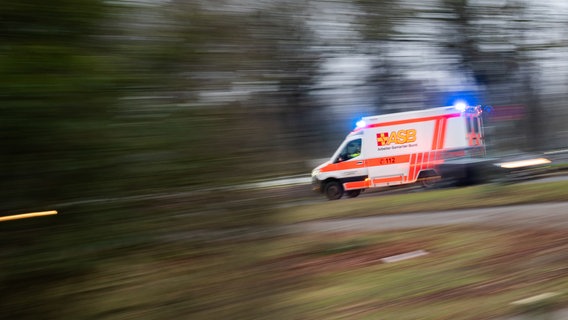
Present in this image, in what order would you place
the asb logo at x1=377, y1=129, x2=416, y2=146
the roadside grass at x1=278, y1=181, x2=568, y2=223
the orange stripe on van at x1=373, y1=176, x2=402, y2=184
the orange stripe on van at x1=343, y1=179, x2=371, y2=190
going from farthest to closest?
1. the orange stripe on van at x1=343, y1=179, x2=371, y2=190
2. the orange stripe on van at x1=373, y1=176, x2=402, y2=184
3. the asb logo at x1=377, y1=129, x2=416, y2=146
4. the roadside grass at x1=278, y1=181, x2=568, y2=223

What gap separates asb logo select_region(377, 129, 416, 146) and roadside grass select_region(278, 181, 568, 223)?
152cm

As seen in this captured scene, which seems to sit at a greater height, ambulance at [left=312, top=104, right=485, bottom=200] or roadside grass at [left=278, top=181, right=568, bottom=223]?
ambulance at [left=312, top=104, right=485, bottom=200]

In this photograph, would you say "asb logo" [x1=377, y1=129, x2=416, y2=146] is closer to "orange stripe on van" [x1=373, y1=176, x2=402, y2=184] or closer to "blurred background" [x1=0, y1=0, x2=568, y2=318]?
"orange stripe on van" [x1=373, y1=176, x2=402, y2=184]

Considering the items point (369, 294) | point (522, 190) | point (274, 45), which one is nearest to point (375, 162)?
point (522, 190)

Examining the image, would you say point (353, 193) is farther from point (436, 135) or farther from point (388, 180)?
point (436, 135)

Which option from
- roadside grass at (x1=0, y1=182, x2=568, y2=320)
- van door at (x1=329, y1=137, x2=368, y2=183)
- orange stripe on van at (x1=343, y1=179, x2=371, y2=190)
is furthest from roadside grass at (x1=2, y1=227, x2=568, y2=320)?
orange stripe on van at (x1=343, y1=179, x2=371, y2=190)

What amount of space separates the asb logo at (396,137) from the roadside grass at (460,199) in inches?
59.9

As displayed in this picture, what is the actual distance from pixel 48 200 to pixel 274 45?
5.69 ft

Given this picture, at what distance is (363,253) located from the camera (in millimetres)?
7633

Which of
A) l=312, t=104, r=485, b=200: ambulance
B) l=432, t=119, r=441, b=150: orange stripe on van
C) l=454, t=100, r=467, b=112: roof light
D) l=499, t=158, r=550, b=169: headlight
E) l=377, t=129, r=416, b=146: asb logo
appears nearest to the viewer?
l=454, t=100, r=467, b=112: roof light

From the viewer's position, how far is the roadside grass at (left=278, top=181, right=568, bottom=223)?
1152 cm

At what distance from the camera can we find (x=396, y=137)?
46.5 ft

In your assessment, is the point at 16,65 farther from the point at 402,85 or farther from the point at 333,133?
the point at 402,85

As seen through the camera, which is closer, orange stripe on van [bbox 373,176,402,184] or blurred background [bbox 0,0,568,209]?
blurred background [bbox 0,0,568,209]
